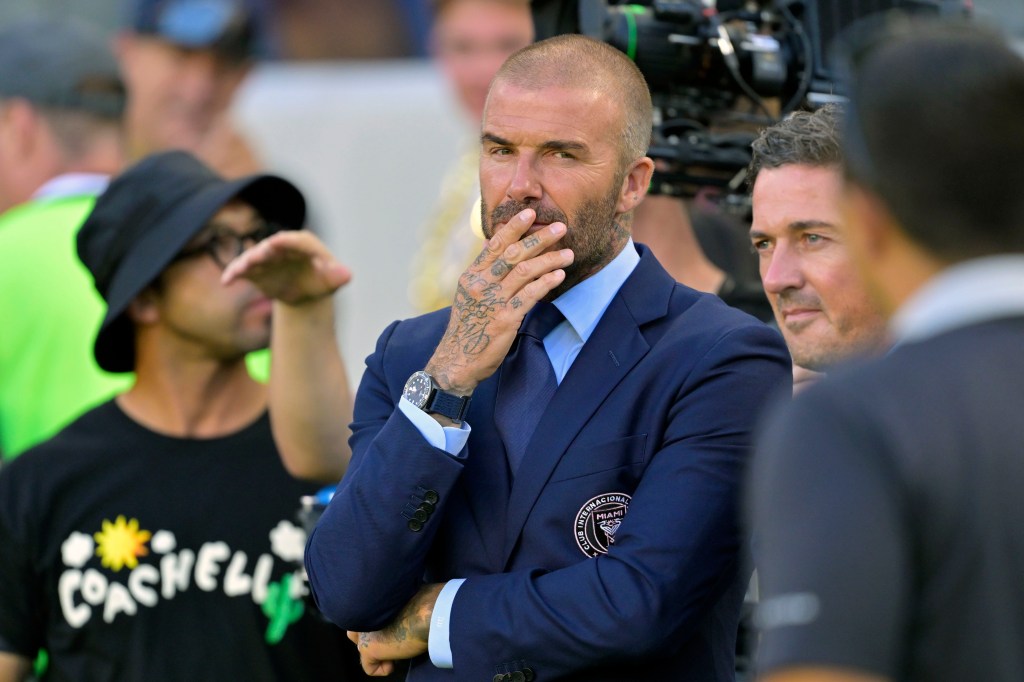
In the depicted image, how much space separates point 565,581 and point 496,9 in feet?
11.5

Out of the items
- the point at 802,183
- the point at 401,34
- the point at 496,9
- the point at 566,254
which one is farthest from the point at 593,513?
the point at 401,34

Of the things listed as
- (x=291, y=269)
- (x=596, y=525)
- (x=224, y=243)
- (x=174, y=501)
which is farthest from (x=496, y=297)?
Answer: (x=224, y=243)

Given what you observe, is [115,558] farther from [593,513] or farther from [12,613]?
[593,513]

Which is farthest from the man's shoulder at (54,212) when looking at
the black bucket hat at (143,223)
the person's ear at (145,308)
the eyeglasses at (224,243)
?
the eyeglasses at (224,243)

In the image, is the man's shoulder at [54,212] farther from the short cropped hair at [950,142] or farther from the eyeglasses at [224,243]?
the short cropped hair at [950,142]

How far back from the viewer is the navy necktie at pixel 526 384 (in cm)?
261

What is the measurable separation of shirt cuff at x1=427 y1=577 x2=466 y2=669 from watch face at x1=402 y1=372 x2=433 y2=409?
299 mm

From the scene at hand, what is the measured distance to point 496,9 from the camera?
5.55 m

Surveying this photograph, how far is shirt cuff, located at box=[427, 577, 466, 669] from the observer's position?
2490mm

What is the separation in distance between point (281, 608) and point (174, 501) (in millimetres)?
354

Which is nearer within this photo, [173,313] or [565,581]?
[565,581]

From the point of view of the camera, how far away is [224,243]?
12.8 ft

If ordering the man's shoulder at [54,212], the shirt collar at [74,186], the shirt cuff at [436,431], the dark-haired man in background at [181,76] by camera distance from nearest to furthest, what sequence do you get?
the shirt cuff at [436,431] → the man's shoulder at [54,212] → the shirt collar at [74,186] → the dark-haired man in background at [181,76]

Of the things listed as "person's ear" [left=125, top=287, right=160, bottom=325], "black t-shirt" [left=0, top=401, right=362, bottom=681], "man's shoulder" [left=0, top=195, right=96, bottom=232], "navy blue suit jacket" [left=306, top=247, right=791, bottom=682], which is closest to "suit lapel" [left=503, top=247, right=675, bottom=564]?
"navy blue suit jacket" [left=306, top=247, right=791, bottom=682]
